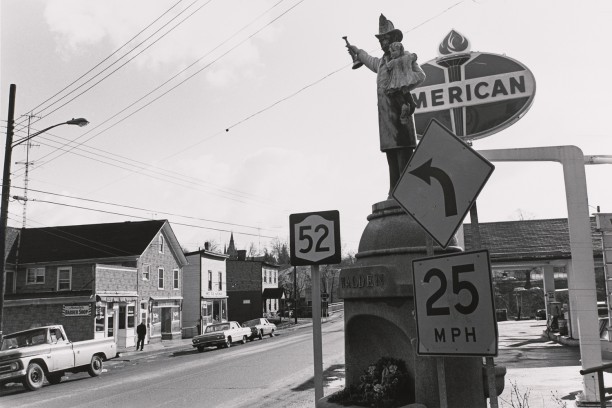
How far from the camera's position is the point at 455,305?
354 cm

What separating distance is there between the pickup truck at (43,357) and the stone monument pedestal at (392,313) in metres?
12.7

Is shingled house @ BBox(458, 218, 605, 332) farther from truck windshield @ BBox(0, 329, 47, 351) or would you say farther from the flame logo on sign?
truck windshield @ BBox(0, 329, 47, 351)

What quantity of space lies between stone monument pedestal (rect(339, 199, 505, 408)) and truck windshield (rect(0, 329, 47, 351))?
13524 millimetres

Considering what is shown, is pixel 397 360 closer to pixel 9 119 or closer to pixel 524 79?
pixel 524 79

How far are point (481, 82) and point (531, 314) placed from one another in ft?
135

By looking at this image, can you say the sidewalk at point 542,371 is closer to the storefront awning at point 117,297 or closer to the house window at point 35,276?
the storefront awning at point 117,297

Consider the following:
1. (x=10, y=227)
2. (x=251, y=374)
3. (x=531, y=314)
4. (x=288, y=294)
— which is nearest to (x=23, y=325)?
(x=10, y=227)

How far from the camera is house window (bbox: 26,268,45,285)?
117 feet

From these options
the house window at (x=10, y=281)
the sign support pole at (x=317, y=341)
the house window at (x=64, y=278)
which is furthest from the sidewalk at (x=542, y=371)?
the house window at (x=10, y=281)

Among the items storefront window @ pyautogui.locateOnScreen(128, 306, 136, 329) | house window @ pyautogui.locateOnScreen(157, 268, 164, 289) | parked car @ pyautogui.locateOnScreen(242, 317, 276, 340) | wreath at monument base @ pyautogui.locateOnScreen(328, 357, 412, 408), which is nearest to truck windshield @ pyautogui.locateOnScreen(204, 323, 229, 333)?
parked car @ pyautogui.locateOnScreen(242, 317, 276, 340)

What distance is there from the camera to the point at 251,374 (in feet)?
52.9

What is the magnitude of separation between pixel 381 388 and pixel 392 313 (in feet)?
2.75

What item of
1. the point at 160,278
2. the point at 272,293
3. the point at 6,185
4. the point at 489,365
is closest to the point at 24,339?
the point at 6,185

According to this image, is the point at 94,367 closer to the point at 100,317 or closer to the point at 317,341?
the point at 100,317
